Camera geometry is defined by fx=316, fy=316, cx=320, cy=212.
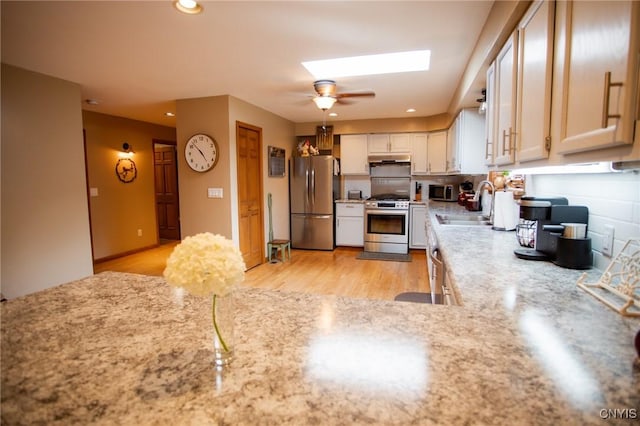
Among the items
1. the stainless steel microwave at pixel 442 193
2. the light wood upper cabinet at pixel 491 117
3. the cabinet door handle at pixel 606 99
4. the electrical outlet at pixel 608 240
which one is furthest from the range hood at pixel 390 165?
the cabinet door handle at pixel 606 99

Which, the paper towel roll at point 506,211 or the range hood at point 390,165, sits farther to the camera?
the range hood at point 390,165

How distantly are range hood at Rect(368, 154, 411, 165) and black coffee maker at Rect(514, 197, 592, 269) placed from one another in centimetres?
401

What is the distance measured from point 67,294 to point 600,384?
165 cm

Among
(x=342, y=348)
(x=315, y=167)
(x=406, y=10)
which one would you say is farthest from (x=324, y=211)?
(x=342, y=348)

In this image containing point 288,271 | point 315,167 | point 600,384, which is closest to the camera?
point 600,384

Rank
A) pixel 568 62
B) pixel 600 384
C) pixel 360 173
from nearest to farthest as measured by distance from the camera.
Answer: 1. pixel 600 384
2. pixel 568 62
3. pixel 360 173

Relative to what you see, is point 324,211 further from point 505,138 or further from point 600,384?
point 600,384

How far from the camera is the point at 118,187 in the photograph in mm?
5266

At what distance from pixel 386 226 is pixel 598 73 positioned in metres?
4.76

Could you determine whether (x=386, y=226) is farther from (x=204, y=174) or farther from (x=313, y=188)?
(x=204, y=174)

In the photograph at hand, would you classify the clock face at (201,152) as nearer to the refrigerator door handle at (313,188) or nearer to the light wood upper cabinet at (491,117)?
the refrigerator door handle at (313,188)

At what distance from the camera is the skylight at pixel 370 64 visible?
288cm

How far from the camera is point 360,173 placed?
6027mm

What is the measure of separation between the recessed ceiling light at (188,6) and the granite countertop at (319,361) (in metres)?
1.74
